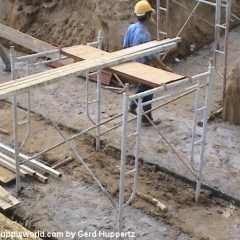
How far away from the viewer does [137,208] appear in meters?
6.75

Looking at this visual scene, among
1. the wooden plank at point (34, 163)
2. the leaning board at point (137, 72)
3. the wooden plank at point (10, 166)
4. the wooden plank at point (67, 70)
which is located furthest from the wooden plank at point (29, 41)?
the wooden plank at point (10, 166)

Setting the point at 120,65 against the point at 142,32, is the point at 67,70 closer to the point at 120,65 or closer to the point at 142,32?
the point at 120,65

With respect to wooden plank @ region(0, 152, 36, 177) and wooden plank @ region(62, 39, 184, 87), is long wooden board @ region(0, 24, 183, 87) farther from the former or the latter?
wooden plank @ region(0, 152, 36, 177)

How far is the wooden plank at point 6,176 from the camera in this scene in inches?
283

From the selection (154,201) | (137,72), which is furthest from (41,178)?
(137,72)

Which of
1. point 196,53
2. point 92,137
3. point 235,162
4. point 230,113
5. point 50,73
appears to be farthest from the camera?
point 196,53

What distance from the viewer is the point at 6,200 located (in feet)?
21.9

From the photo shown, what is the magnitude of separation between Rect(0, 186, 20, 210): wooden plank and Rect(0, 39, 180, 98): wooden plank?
5.36 feet

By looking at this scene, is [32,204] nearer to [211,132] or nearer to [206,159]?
[206,159]

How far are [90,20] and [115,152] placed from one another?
4.17 meters

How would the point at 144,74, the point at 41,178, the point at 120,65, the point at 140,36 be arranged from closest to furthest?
the point at 144,74, the point at 120,65, the point at 41,178, the point at 140,36

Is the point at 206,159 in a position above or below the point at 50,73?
below

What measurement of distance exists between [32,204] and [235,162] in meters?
2.80

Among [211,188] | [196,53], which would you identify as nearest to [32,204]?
[211,188]
